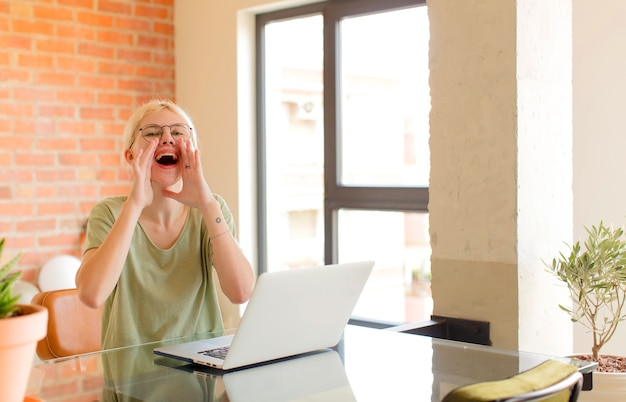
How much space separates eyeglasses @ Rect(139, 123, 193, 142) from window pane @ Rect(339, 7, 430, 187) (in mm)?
1603

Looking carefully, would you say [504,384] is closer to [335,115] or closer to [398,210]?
[398,210]

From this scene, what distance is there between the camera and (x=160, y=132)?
7.14ft

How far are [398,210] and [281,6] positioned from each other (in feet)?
3.95

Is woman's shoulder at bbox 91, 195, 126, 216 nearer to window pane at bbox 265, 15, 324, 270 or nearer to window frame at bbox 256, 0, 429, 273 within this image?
window frame at bbox 256, 0, 429, 273

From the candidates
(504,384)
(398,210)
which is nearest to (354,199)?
(398,210)

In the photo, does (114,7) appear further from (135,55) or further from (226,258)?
(226,258)

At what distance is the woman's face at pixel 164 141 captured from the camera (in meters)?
2.13

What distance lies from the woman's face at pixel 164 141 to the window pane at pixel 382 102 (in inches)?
63.6

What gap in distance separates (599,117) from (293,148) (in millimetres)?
1784

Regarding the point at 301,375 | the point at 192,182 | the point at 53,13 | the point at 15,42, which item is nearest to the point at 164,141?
the point at 192,182

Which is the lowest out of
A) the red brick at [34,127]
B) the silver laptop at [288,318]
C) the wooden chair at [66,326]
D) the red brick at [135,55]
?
the wooden chair at [66,326]

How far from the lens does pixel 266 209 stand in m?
4.12

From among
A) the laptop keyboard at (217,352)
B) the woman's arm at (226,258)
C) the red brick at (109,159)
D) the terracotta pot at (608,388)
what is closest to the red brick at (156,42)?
the red brick at (109,159)

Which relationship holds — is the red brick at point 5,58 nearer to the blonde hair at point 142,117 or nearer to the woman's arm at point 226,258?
the blonde hair at point 142,117
